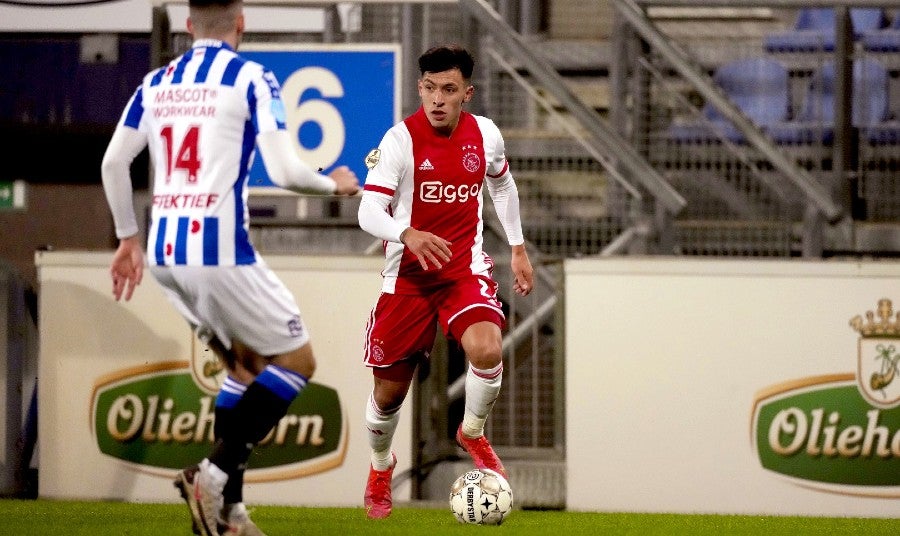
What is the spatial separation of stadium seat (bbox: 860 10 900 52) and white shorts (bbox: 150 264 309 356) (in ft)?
17.2

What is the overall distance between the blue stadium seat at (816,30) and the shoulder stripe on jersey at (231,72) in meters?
4.80

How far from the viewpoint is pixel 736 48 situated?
9117 mm

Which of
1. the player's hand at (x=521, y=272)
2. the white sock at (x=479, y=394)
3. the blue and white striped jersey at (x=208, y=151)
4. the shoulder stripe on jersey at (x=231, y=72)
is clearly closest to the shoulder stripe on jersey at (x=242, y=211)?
the blue and white striped jersey at (x=208, y=151)

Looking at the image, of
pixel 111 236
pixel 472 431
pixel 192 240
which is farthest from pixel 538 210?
pixel 111 236

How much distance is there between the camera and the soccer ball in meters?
6.15

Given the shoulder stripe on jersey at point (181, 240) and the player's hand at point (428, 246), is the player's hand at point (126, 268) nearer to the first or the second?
the shoulder stripe on jersey at point (181, 240)

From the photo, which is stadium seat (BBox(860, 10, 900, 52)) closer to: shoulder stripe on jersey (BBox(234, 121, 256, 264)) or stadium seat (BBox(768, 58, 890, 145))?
stadium seat (BBox(768, 58, 890, 145))

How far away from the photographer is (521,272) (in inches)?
259

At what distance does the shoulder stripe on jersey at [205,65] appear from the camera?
4.97 m

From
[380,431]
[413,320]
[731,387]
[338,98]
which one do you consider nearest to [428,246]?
[413,320]

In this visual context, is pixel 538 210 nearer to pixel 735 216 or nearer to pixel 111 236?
pixel 735 216

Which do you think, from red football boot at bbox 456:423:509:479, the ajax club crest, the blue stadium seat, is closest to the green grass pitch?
red football boot at bbox 456:423:509:479

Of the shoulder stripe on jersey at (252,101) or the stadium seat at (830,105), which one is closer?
the shoulder stripe on jersey at (252,101)

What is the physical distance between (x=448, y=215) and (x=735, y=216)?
273 cm
